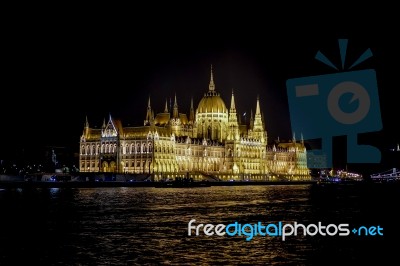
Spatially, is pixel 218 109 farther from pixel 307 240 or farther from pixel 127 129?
pixel 307 240

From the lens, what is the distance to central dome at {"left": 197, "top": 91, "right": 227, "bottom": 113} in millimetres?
141100

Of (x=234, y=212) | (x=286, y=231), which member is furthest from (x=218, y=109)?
(x=286, y=231)

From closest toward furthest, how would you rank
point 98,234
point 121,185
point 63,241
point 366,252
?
1. point 366,252
2. point 63,241
3. point 98,234
4. point 121,185

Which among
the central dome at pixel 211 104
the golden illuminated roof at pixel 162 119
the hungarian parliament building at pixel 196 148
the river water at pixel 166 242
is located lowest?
the river water at pixel 166 242

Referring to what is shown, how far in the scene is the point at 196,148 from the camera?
126m

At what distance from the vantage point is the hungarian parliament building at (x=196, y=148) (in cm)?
11294

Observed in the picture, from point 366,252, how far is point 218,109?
118m

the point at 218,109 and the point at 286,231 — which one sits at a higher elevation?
the point at 218,109

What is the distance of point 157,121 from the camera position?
131000mm

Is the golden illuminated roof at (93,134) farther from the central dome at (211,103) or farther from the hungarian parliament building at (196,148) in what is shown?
the central dome at (211,103)

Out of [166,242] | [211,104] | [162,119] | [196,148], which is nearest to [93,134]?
[162,119]

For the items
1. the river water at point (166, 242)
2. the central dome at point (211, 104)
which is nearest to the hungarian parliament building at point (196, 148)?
the central dome at point (211, 104)

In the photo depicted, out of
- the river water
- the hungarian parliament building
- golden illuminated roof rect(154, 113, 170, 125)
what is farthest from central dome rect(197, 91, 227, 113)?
the river water

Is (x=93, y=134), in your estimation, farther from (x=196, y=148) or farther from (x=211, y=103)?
(x=211, y=103)
